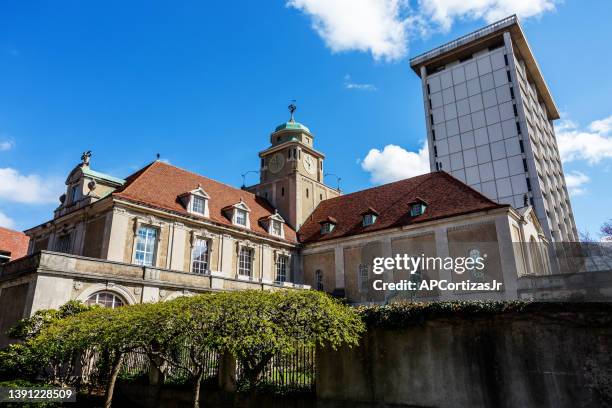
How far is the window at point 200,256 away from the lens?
2747cm

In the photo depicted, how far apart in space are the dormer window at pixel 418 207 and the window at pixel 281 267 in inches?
421

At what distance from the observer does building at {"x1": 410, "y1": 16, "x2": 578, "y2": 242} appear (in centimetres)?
5003

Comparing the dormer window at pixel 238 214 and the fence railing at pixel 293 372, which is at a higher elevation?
the dormer window at pixel 238 214

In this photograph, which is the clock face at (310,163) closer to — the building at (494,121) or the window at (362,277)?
the window at (362,277)

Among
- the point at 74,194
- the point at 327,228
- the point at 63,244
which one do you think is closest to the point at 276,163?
the point at 327,228

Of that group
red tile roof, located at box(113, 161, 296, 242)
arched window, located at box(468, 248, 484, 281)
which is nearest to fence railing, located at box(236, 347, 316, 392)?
red tile roof, located at box(113, 161, 296, 242)

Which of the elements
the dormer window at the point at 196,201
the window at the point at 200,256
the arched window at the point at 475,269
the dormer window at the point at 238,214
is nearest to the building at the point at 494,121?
the arched window at the point at 475,269

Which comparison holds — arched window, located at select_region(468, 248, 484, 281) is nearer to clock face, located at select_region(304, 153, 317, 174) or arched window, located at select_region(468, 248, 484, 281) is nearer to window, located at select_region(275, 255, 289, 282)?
window, located at select_region(275, 255, 289, 282)

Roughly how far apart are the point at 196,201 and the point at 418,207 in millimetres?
15368

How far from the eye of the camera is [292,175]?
127ft

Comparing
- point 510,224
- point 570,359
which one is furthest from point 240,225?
point 570,359

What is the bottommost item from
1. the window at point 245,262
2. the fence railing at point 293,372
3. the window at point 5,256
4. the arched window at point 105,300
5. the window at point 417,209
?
the fence railing at point 293,372

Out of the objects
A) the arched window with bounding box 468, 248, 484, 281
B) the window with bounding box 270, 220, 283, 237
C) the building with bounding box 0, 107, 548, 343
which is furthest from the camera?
the window with bounding box 270, 220, 283, 237

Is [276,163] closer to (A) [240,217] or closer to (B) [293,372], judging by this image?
(A) [240,217]
